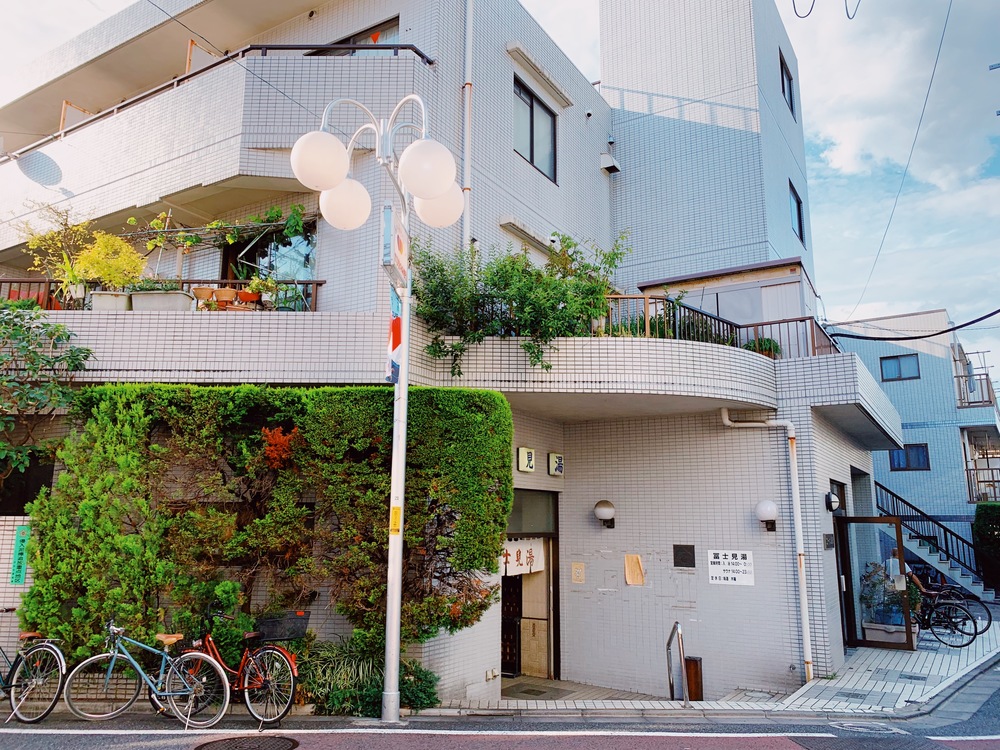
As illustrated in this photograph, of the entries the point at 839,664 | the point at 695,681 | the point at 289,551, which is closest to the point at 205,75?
the point at 289,551

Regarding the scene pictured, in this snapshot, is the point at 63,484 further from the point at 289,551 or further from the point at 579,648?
the point at 579,648

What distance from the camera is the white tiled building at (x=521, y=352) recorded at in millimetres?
9594

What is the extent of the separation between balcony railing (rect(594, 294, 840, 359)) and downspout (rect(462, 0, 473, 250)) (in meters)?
2.44

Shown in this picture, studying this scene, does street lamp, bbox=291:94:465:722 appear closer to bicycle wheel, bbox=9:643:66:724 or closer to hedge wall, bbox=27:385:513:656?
hedge wall, bbox=27:385:513:656

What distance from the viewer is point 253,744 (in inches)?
251

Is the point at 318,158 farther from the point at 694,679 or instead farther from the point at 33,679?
the point at 694,679

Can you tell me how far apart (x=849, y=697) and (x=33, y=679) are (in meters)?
9.56

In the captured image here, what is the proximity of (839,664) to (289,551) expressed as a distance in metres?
8.61

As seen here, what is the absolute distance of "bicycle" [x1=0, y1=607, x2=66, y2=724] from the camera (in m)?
7.13

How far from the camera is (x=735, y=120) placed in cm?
1591

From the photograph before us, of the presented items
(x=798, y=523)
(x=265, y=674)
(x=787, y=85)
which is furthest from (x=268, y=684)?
(x=787, y=85)

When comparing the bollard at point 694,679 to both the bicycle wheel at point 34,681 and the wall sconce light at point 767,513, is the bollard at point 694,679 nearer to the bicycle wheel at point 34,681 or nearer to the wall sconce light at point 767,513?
the wall sconce light at point 767,513

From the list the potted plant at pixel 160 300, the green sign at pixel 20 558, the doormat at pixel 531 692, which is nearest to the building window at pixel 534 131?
the potted plant at pixel 160 300

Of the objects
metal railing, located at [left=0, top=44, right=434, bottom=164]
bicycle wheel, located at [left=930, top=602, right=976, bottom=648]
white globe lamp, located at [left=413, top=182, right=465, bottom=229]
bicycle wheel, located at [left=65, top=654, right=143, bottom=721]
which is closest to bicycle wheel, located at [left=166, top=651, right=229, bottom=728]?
bicycle wheel, located at [left=65, top=654, right=143, bottom=721]
